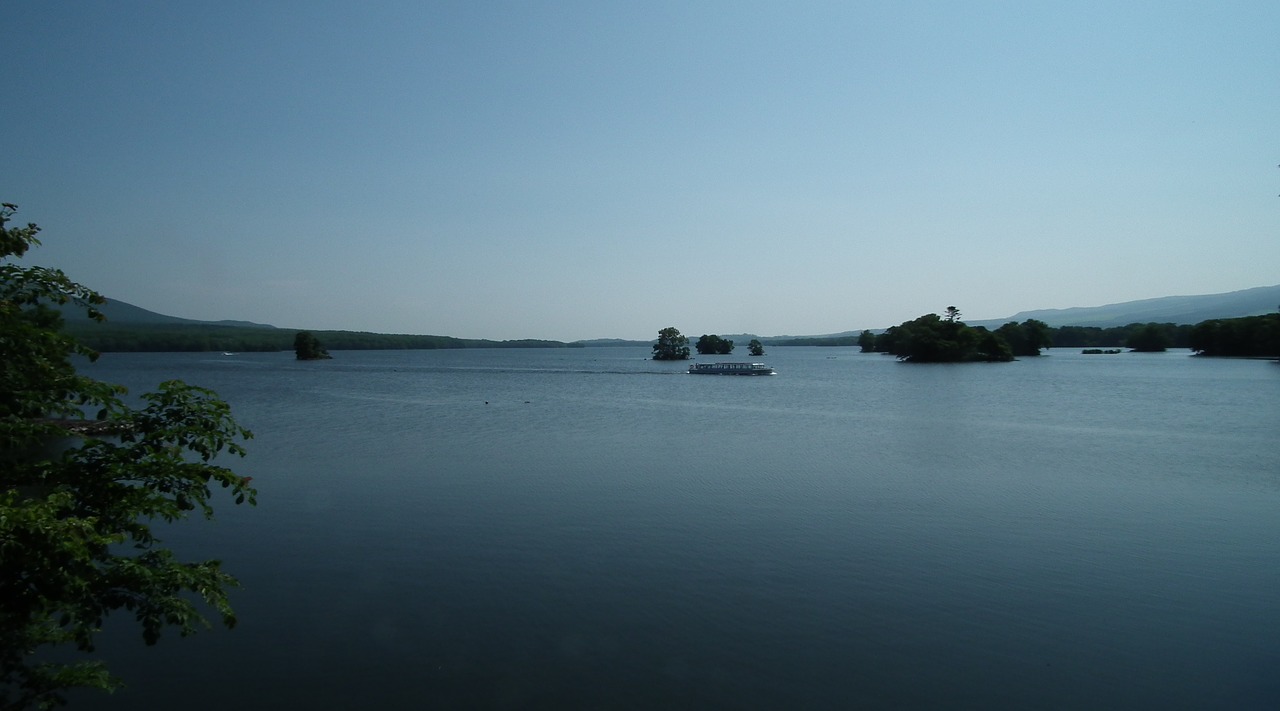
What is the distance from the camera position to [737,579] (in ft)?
36.7

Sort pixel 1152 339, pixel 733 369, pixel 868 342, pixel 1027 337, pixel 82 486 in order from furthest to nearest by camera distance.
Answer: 1. pixel 868 342
2. pixel 1152 339
3. pixel 1027 337
4. pixel 733 369
5. pixel 82 486

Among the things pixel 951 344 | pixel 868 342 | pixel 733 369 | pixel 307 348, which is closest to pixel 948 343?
pixel 951 344

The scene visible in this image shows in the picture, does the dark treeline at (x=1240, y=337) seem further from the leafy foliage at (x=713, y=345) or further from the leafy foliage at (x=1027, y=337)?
the leafy foliage at (x=713, y=345)

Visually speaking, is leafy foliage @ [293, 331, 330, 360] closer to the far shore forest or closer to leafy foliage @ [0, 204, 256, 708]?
the far shore forest

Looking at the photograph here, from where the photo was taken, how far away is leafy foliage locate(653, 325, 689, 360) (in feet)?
391

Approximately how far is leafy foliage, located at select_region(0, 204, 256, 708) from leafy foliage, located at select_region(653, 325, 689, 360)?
113 meters

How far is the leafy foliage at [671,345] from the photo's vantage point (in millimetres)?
119125

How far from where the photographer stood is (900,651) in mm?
8781

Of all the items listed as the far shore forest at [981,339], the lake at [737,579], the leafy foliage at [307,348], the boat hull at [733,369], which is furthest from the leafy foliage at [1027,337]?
the leafy foliage at [307,348]

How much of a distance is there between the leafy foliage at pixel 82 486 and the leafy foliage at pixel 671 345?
113156 millimetres

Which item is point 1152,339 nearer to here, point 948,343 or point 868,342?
point 868,342

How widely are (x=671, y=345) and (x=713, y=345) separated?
47.0m

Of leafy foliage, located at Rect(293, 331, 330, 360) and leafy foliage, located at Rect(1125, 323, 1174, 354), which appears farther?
leafy foliage, located at Rect(1125, 323, 1174, 354)

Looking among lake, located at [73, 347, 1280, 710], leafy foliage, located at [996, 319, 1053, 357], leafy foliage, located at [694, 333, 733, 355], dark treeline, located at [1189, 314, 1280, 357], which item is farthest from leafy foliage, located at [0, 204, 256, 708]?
leafy foliage, located at [694, 333, 733, 355]
